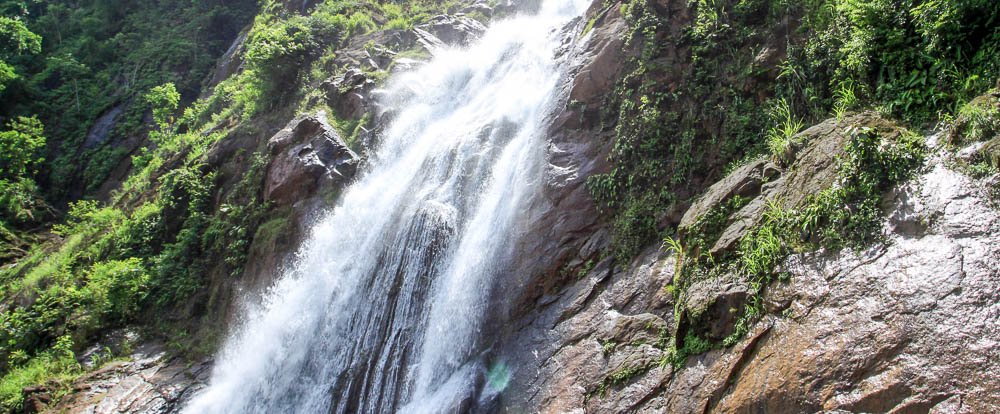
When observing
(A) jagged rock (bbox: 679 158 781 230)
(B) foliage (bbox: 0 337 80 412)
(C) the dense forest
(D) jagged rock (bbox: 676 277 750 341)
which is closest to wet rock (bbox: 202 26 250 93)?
(C) the dense forest

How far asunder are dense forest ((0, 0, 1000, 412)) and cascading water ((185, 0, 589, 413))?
180 cm

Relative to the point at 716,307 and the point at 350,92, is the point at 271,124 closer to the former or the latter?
the point at 350,92

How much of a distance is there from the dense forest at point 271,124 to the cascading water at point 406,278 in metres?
1.80

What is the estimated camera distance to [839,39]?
8016 mm

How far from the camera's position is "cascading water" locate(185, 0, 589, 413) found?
10.0 metres

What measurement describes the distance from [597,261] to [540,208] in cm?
166

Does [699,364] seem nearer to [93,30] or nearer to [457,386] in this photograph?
[457,386]

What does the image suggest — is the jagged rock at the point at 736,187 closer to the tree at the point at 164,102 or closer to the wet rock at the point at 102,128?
the tree at the point at 164,102

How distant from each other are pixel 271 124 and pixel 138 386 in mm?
8830

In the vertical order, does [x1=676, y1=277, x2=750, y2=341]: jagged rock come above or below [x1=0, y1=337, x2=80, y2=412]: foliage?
below

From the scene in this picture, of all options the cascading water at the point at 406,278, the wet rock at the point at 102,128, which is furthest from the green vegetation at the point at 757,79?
the wet rock at the point at 102,128

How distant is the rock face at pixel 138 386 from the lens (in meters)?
12.4

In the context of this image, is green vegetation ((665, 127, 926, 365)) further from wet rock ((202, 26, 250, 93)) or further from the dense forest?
wet rock ((202, 26, 250, 93))

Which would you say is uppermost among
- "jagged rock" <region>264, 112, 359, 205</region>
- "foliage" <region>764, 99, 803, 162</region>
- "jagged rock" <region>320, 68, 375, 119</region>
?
"jagged rock" <region>320, 68, 375, 119</region>
